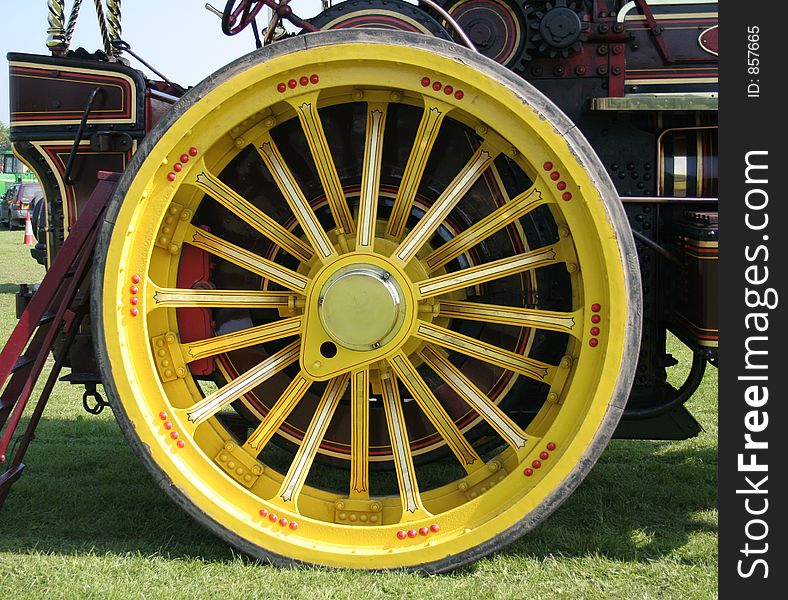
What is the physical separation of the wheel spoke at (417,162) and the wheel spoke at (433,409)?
520 mm

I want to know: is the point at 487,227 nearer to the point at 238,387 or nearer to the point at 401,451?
the point at 401,451

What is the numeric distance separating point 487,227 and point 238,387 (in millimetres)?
1055

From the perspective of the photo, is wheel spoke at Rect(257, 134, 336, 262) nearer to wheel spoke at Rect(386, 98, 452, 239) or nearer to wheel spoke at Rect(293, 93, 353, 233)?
wheel spoke at Rect(293, 93, 353, 233)

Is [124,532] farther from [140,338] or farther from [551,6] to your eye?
[551,6]

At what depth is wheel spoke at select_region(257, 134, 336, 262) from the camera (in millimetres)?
2900

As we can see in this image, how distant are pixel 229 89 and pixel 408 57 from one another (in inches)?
23.4

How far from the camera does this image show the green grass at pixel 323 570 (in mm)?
2754

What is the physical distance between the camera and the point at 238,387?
9.71 feet

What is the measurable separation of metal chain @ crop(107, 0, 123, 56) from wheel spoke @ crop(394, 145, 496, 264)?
190 centimetres

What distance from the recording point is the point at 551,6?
3281 mm

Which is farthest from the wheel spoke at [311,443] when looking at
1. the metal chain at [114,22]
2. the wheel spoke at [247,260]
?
the metal chain at [114,22]

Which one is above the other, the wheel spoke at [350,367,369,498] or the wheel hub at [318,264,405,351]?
the wheel hub at [318,264,405,351]

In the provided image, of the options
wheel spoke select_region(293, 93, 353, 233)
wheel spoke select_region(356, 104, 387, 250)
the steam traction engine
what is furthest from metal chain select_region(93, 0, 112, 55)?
wheel spoke select_region(356, 104, 387, 250)

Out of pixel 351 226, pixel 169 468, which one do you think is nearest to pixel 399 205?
pixel 351 226
